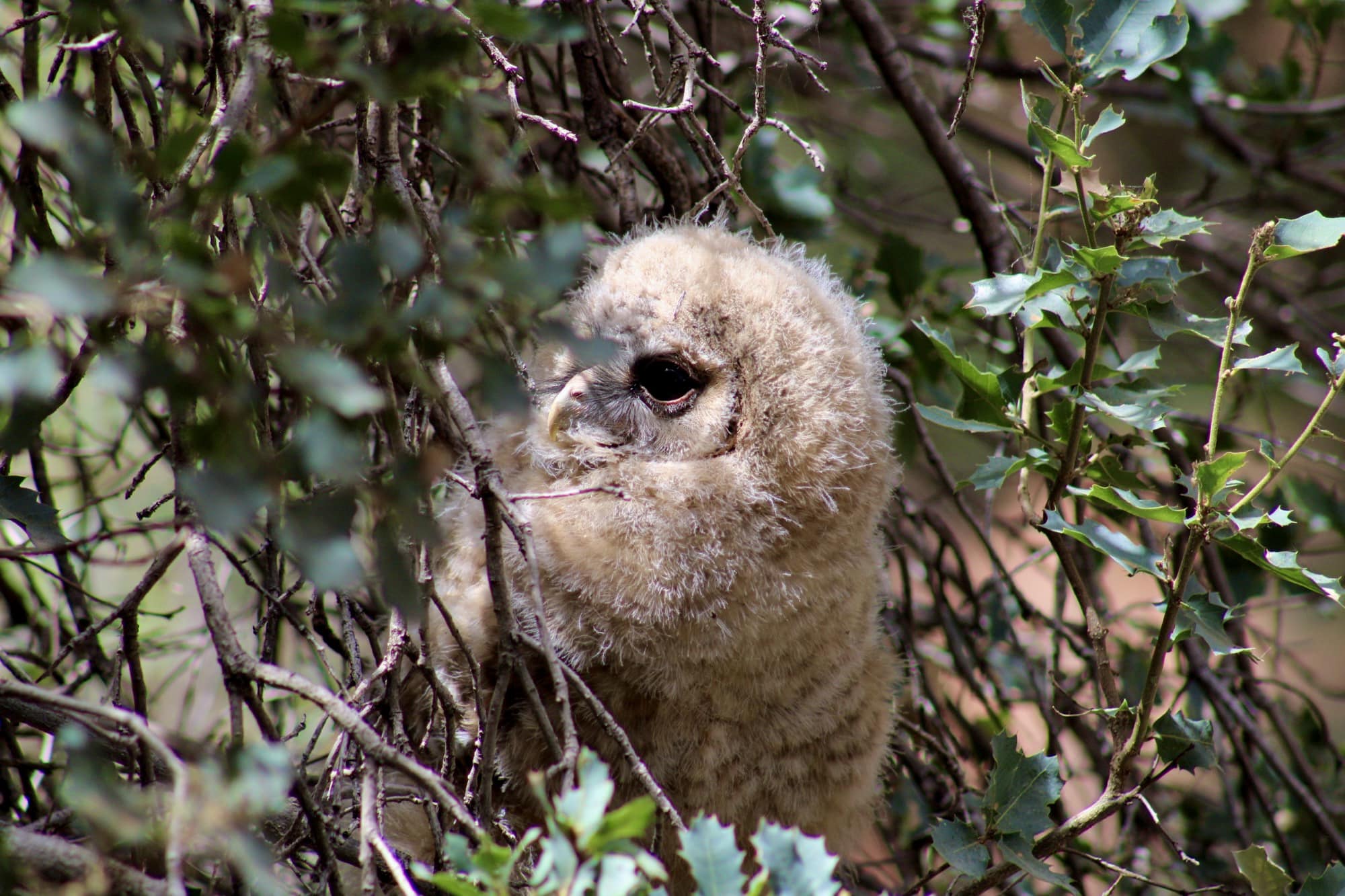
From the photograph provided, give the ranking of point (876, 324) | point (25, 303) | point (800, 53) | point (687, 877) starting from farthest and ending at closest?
point (876, 324) < point (687, 877) < point (800, 53) < point (25, 303)

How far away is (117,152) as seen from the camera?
3.49 ft

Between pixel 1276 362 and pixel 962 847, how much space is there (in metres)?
0.77

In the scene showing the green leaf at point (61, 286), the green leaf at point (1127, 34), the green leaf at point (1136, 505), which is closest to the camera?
the green leaf at point (61, 286)

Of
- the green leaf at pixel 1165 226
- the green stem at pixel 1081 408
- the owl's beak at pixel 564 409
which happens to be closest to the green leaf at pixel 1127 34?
the green leaf at pixel 1165 226

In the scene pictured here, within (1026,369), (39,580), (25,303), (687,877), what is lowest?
(687,877)

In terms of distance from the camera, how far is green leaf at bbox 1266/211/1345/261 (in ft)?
4.34

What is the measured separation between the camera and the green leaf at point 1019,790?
57.2 inches

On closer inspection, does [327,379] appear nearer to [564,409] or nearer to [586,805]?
[586,805]

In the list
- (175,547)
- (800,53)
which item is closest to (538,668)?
(175,547)

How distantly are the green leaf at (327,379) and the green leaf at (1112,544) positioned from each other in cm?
103

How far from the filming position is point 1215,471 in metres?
1.31

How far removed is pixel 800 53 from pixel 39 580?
241 centimetres

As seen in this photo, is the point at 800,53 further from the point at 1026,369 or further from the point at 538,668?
the point at 538,668

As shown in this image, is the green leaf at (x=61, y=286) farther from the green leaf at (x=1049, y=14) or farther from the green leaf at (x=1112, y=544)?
the green leaf at (x=1049, y=14)
